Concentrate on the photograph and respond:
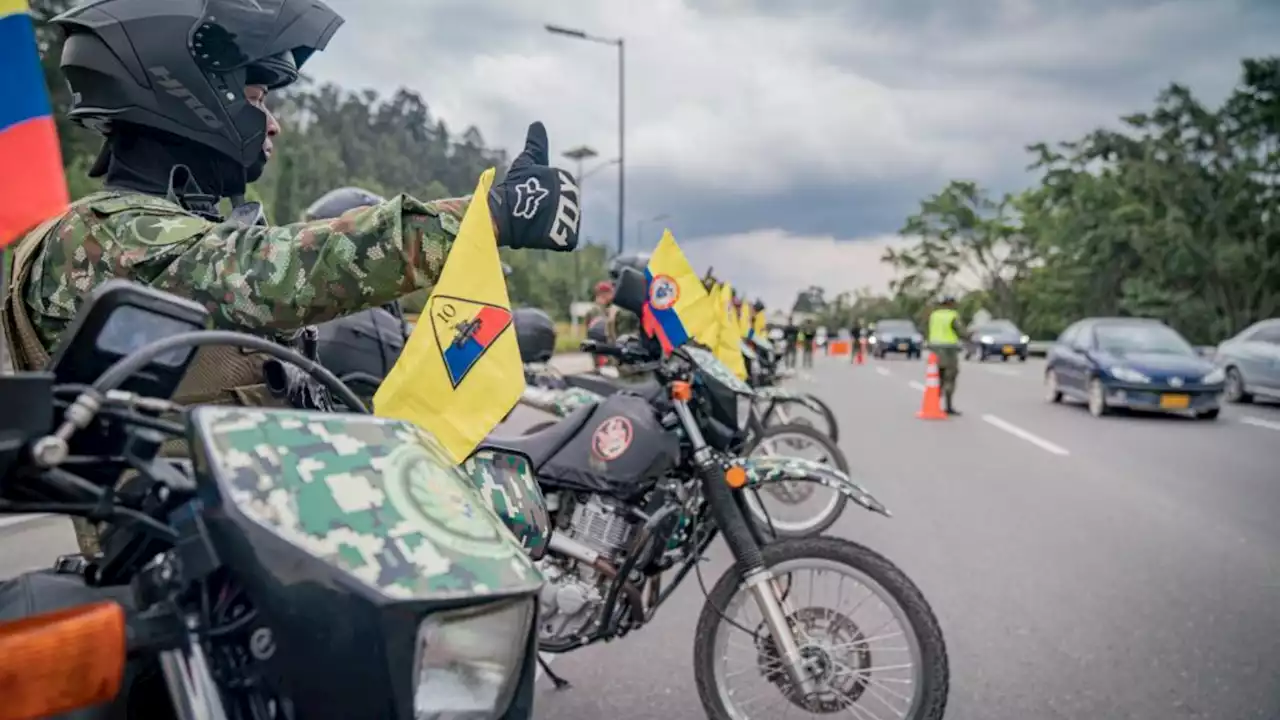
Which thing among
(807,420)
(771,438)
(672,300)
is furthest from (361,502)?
(807,420)

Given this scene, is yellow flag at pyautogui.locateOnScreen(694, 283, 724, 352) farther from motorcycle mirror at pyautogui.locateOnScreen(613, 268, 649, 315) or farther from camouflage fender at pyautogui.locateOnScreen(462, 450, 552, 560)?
camouflage fender at pyautogui.locateOnScreen(462, 450, 552, 560)

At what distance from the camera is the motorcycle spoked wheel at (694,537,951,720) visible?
2914 millimetres

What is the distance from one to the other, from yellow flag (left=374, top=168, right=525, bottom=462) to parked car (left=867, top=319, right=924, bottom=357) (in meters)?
41.9

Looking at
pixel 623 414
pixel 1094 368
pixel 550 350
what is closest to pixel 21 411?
pixel 623 414

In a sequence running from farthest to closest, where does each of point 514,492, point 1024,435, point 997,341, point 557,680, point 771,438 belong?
point 997,341 < point 1024,435 < point 771,438 < point 557,680 < point 514,492

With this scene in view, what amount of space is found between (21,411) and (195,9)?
1307 millimetres

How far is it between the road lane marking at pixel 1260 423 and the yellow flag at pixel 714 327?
393 inches

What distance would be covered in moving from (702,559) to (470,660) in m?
2.67

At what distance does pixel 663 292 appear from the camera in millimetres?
4352

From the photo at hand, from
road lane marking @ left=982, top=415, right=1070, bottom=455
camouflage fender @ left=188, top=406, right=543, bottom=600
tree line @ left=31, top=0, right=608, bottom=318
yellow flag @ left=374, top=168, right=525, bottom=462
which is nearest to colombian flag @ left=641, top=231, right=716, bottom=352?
yellow flag @ left=374, top=168, right=525, bottom=462

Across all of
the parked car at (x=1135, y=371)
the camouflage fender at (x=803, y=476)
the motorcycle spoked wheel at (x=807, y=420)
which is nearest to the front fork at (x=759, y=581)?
the camouflage fender at (x=803, y=476)

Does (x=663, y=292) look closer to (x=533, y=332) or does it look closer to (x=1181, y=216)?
(x=533, y=332)

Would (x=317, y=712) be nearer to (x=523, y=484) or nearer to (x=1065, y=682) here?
(x=523, y=484)

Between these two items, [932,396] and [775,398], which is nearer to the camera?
[775,398]
